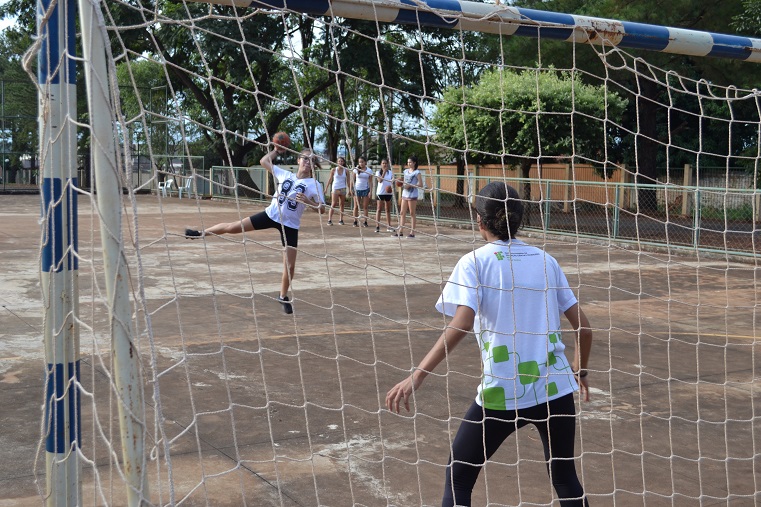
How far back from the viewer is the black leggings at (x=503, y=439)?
3.32m

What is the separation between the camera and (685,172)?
2594 centimetres

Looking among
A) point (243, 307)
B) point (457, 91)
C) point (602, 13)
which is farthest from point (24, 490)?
point (602, 13)

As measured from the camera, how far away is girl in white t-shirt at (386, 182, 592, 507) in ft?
10.8

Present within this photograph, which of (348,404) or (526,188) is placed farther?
(526,188)

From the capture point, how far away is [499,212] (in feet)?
11.2

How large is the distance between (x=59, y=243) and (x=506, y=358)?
5.56 ft

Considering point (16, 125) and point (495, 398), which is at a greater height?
point (16, 125)

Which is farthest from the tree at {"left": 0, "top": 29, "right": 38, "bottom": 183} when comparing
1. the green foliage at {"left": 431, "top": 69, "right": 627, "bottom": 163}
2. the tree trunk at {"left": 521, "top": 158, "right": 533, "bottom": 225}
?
the tree trunk at {"left": 521, "top": 158, "right": 533, "bottom": 225}

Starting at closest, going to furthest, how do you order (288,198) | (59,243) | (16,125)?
(59,243) < (288,198) < (16,125)

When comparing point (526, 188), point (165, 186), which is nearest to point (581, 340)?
point (526, 188)

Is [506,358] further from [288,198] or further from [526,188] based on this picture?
[526,188]

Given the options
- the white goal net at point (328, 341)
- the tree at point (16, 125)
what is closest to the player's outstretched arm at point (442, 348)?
the white goal net at point (328, 341)

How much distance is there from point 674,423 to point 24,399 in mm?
4309

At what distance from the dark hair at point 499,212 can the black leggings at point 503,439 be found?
697 millimetres
